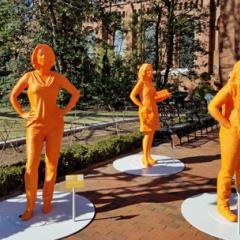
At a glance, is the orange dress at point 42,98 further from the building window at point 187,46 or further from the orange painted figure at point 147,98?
the building window at point 187,46

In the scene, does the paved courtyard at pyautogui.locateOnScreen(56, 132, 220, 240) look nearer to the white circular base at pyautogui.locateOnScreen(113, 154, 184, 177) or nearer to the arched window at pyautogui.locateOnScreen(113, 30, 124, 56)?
the white circular base at pyautogui.locateOnScreen(113, 154, 184, 177)

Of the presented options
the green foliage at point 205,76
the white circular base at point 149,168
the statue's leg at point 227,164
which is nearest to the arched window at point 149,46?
the green foliage at point 205,76

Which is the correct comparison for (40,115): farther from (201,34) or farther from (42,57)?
(201,34)

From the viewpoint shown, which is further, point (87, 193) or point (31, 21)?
point (31, 21)

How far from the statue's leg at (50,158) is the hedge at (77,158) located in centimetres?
130

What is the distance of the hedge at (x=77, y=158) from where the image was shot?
6602 mm

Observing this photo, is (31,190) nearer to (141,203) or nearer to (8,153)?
(141,203)

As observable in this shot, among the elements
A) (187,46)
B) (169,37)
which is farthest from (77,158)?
(187,46)

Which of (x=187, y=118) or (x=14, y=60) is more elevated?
(x=14, y=60)

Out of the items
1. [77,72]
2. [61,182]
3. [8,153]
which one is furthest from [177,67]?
[61,182]

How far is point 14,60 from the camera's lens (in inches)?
697

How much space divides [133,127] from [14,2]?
9.13 metres

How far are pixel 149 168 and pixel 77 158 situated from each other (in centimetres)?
153

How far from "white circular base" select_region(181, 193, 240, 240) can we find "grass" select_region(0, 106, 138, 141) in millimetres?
7042
